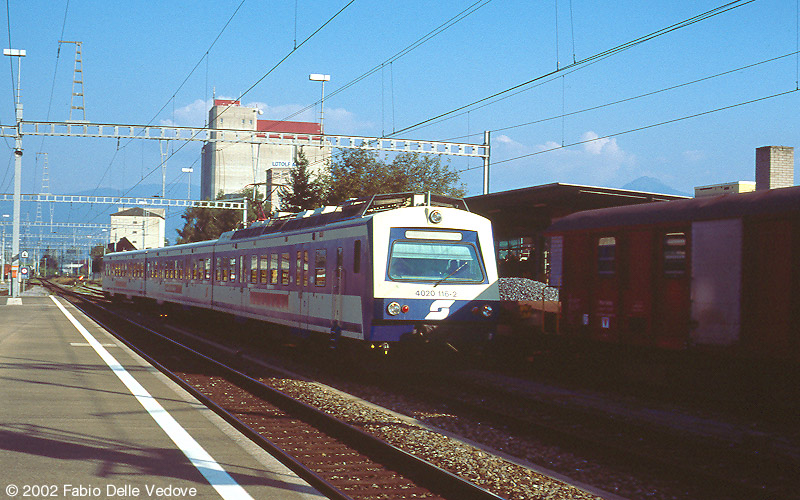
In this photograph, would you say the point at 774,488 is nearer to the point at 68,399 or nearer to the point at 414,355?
the point at 414,355

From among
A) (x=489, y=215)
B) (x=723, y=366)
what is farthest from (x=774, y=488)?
(x=489, y=215)

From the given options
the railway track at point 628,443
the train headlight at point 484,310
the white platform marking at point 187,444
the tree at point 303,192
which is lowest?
the railway track at point 628,443

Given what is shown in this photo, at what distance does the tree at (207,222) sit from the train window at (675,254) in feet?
228

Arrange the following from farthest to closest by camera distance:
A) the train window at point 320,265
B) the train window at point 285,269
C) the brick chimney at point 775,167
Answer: the brick chimney at point 775,167 < the train window at point 285,269 < the train window at point 320,265

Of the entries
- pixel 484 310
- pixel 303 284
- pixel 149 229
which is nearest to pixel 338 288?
pixel 303 284

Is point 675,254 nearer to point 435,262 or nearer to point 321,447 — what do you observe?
point 435,262

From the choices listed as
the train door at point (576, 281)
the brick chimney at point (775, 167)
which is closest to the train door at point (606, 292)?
the train door at point (576, 281)

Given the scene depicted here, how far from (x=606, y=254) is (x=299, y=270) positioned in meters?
6.43

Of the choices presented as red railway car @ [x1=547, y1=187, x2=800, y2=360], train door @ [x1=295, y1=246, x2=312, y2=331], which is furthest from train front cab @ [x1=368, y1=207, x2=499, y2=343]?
train door @ [x1=295, y1=246, x2=312, y2=331]

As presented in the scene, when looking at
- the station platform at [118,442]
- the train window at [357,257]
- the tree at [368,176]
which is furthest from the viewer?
the tree at [368,176]

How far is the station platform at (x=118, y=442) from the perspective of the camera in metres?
6.48

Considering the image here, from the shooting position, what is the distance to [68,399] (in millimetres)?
10844

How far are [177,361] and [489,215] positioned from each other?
34.7ft

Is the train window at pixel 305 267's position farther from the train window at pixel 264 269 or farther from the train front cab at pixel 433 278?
the train front cab at pixel 433 278
